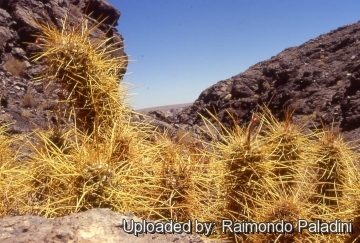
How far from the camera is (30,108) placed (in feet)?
30.9

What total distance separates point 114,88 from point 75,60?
Answer: 48 cm

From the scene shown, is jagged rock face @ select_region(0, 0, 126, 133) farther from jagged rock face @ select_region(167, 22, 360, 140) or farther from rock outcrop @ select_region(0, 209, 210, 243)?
rock outcrop @ select_region(0, 209, 210, 243)

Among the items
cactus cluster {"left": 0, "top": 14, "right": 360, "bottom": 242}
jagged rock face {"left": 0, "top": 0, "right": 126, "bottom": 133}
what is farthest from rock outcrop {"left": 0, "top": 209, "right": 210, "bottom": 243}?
jagged rock face {"left": 0, "top": 0, "right": 126, "bottom": 133}

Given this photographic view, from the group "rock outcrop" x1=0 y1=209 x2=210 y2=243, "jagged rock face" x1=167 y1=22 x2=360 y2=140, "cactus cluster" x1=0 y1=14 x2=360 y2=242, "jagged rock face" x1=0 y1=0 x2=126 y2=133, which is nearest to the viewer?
"rock outcrop" x1=0 y1=209 x2=210 y2=243

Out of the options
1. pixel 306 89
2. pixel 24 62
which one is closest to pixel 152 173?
pixel 24 62

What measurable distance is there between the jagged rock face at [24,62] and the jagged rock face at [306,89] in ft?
16.3

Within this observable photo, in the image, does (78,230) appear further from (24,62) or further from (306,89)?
(306,89)

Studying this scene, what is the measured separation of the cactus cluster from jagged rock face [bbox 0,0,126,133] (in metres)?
4.10

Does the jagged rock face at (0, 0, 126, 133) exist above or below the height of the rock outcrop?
above

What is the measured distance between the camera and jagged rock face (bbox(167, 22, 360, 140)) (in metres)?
12.2

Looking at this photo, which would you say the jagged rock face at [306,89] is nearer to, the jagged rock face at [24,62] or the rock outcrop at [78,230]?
the jagged rock face at [24,62]

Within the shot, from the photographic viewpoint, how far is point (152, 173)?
4.15 m

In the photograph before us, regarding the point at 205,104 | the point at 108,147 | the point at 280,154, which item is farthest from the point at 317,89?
the point at 108,147

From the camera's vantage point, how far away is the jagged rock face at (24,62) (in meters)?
8.64
